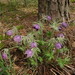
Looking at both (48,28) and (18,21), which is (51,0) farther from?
(18,21)

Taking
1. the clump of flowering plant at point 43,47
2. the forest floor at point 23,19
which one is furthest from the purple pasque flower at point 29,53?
the forest floor at point 23,19

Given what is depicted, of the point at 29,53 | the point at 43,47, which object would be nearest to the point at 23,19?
the point at 43,47

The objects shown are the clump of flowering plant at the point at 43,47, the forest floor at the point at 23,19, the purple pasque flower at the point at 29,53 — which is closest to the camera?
the purple pasque flower at the point at 29,53

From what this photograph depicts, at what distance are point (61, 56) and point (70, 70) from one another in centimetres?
21

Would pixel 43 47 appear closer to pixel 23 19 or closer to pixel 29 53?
pixel 29 53

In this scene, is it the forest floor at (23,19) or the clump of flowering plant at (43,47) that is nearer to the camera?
the clump of flowering plant at (43,47)

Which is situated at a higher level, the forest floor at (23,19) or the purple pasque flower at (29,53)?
the purple pasque flower at (29,53)

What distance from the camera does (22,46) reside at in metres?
2.51

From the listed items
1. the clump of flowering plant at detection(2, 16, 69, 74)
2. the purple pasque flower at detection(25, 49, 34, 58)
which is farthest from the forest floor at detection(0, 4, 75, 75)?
the purple pasque flower at detection(25, 49, 34, 58)

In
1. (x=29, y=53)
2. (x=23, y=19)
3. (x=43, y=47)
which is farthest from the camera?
(x=23, y=19)

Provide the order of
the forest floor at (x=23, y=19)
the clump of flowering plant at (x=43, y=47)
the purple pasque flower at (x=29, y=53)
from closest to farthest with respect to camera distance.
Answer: the purple pasque flower at (x=29, y=53) < the clump of flowering plant at (x=43, y=47) < the forest floor at (x=23, y=19)

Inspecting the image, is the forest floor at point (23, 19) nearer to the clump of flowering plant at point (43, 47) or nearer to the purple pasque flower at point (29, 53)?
the clump of flowering plant at point (43, 47)

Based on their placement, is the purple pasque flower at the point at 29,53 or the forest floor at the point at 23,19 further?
the forest floor at the point at 23,19

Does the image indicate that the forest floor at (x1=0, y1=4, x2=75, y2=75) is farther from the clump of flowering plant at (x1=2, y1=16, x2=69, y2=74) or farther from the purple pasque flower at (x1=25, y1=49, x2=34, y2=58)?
the purple pasque flower at (x1=25, y1=49, x2=34, y2=58)
